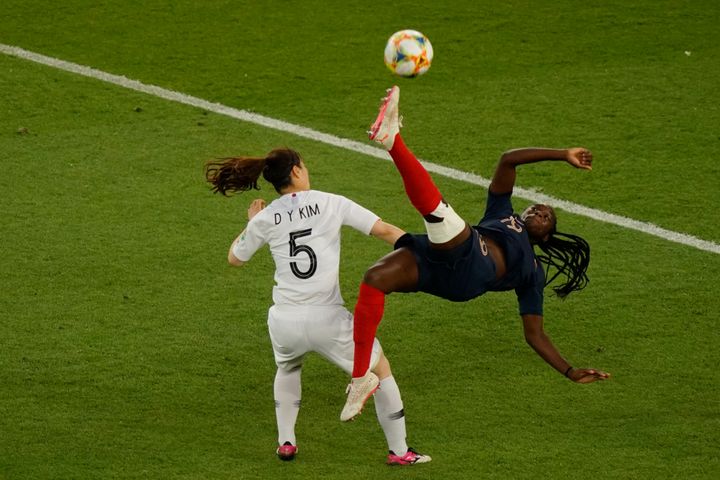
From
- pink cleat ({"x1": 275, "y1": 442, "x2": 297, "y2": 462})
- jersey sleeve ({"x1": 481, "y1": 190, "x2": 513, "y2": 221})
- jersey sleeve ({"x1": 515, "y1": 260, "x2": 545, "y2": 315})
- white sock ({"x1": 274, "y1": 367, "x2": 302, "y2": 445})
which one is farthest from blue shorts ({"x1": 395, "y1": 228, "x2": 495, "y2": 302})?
pink cleat ({"x1": 275, "y1": 442, "x2": 297, "y2": 462})

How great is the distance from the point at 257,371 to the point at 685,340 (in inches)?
105

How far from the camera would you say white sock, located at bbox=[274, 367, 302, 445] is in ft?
22.2

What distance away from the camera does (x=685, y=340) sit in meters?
8.16

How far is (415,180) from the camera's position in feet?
21.1

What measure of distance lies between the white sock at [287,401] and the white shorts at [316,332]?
19cm

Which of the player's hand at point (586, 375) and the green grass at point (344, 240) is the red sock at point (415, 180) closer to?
the player's hand at point (586, 375)

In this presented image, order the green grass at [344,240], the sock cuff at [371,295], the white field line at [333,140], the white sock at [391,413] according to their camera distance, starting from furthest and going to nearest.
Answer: the white field line at [333,140], the green grass at [344,240], the white sock at [391,413], the sock cuff at [371,295]

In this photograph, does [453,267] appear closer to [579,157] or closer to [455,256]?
[455,256]

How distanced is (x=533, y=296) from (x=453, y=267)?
0.56m

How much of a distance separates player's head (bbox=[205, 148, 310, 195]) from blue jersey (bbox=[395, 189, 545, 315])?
628 mm

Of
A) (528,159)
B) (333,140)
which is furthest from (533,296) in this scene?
(333,140)

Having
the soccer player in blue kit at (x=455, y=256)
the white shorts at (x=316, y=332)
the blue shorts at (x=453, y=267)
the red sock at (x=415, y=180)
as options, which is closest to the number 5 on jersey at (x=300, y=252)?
the white shorts at (x=316, y=332)

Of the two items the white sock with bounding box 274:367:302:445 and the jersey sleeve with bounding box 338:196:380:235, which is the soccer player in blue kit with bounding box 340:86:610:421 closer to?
the jersey sleeve with bounding box 338:196:380:235

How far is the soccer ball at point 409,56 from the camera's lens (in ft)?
24.8
